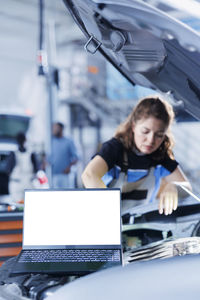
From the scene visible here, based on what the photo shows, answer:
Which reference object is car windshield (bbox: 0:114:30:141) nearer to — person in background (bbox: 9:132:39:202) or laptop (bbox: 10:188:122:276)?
person in background (bbox: 9:132:39:202)

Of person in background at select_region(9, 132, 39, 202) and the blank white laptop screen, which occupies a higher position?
person in background at select_region(9, 132, 39, 202)

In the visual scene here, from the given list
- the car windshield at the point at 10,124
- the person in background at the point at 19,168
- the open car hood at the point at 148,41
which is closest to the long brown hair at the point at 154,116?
the open car hood at the point at 148,41

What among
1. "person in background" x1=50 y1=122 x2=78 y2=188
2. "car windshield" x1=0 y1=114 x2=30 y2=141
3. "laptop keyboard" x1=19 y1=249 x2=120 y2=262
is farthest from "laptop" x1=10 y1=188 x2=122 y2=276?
"car windshield" x1=0 y1=114 x2=30 y2=141

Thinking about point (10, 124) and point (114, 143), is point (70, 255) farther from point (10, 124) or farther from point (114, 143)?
point (10, 124)

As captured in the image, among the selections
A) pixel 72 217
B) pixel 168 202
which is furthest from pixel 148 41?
pixel 168 202

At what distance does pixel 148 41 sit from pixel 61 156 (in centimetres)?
435

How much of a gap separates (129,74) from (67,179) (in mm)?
3838

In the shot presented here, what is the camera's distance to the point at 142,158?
1.97 metres

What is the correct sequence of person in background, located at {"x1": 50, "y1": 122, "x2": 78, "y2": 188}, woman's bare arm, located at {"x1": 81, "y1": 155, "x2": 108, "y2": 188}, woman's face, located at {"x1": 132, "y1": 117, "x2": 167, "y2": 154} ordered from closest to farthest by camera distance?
woman's bare arm, located at {"x1": 81, "y1": 155, "x2": 108, "y2": 188} → woman's face, located at {"x1": 132, "y1": 117, "x2": 167, "y2": 154} → person in background, located at {"x1": 50, "y1": 122, "x2": 78, "y2": 188}

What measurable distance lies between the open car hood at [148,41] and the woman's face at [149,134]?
32 cm

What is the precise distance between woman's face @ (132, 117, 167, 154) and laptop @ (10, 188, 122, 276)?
59 centimetres

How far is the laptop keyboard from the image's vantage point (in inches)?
49.4

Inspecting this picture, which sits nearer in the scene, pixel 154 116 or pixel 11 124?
pixel 154 116

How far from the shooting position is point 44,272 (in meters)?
1.16
